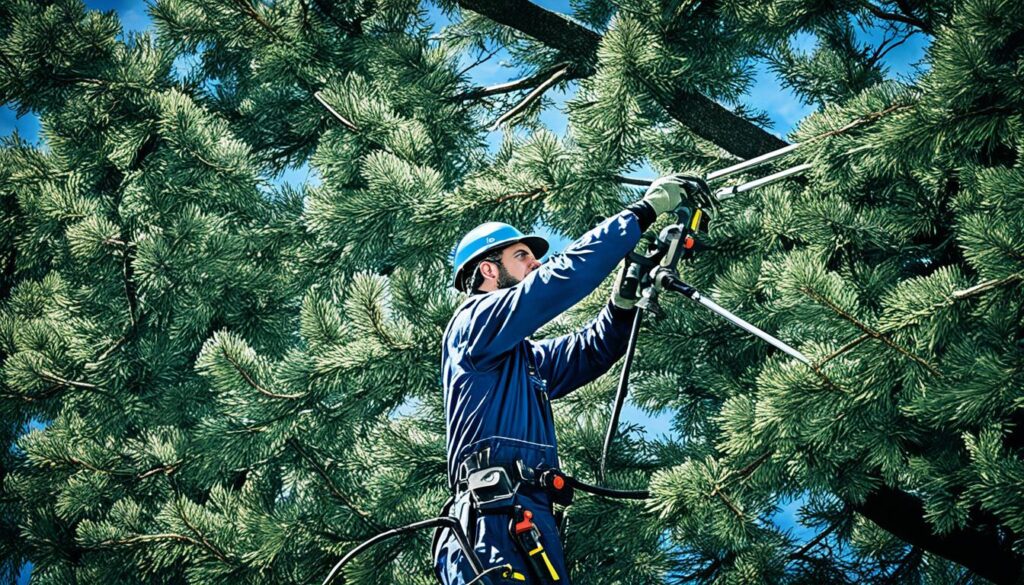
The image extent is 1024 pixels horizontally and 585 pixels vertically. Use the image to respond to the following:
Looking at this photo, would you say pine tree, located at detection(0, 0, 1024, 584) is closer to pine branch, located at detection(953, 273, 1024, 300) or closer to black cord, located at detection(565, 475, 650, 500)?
pine branch, located at detection(953, 273, 1024, 300)

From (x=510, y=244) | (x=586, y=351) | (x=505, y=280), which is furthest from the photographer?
(x=510, y=244)

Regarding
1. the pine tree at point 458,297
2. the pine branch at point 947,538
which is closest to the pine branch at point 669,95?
the pine tree at point 458,297

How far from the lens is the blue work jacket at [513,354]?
330 cm

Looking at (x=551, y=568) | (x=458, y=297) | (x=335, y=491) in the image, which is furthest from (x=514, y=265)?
(x=335, y=491)

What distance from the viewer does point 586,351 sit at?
3859 mm

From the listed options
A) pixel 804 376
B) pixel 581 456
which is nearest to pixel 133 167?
pixel 581 456

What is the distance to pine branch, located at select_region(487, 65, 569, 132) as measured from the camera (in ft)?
18.5

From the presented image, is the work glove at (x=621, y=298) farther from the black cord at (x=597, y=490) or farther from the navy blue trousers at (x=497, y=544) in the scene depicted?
the navy blue trousers at (x=497, y=544)

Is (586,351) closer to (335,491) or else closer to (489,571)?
(489,571)

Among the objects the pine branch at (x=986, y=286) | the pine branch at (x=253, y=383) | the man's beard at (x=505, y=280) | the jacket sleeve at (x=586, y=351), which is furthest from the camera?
the pine branch at (x=253, y=383)

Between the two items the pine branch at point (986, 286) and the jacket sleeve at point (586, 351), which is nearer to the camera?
the pine branch at point (986, 286)

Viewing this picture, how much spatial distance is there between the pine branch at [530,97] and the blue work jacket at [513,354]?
7.60ft

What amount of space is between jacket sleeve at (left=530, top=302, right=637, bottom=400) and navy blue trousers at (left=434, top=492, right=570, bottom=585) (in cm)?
69

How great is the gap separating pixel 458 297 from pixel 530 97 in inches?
74.4
